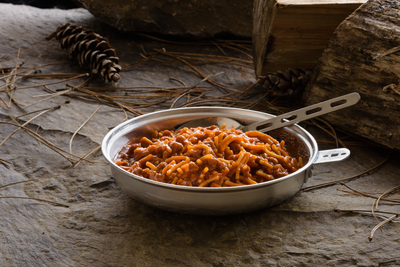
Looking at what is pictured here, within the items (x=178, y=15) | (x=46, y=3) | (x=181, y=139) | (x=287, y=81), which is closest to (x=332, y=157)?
(x=181, y=139)

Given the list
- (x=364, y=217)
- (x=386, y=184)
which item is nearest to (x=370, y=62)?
(x=386, y=184)

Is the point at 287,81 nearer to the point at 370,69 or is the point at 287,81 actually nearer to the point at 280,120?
the point at 370,69

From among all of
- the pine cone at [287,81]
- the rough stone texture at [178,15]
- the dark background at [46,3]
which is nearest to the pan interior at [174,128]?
the pine cone at [287,81]

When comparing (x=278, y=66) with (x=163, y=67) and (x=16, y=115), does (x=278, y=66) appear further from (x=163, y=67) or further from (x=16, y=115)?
(x=16, y=115)

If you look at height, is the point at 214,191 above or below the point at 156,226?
above

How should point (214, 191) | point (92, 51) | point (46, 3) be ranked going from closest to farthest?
point (214, 191) < point (92, 51) < point (46, 3)

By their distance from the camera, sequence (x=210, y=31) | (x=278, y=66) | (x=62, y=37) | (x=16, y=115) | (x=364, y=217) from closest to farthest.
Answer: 1. (x=364, y=217)
2. (x=16, y=115)
3. (x=278, y=66)
4. (x=62, y=37)
5. (x=210, y=31)

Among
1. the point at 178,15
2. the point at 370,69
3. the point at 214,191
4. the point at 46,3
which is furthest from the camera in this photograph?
the point at 46,3
